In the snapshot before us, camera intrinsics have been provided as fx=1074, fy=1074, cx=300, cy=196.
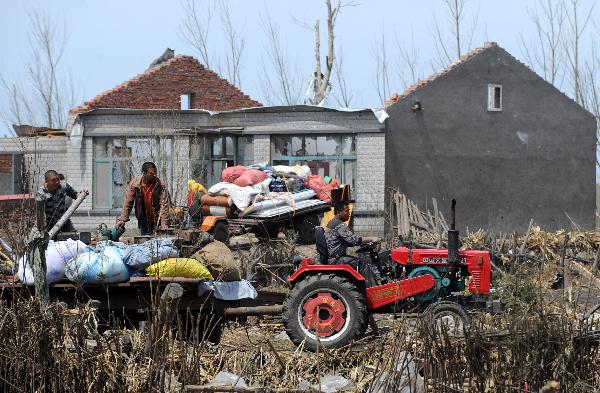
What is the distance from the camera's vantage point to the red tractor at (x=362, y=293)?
1027 cm

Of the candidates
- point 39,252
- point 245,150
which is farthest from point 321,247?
point 245,150

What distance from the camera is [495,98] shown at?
2750 cm

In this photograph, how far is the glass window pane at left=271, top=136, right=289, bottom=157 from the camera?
2589 cm

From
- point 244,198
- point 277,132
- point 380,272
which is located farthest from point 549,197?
point 380,272

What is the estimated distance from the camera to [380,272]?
37.0ft

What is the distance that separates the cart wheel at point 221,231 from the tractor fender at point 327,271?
8.25m

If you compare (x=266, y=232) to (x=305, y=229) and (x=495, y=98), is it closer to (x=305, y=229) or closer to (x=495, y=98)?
(x=305, y=229)

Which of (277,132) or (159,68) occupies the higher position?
(159,68)

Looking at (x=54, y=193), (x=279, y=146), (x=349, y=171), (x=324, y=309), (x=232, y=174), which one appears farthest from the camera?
(x=279, y=146)

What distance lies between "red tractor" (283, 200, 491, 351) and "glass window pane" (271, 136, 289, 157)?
14.4 meters

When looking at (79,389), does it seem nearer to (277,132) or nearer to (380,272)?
(380,272)

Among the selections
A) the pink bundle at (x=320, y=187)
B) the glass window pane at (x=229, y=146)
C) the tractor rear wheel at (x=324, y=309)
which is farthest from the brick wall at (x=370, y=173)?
the tractor rear wheel at (x=324, y=309)

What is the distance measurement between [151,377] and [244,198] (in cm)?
1095

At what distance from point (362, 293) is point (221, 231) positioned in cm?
856
